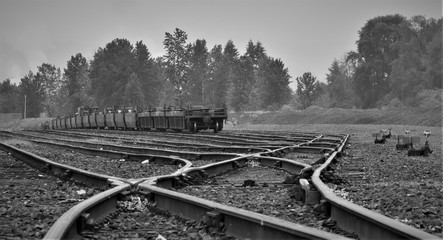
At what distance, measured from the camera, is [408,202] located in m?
4.25

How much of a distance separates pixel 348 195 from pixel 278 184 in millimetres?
1113

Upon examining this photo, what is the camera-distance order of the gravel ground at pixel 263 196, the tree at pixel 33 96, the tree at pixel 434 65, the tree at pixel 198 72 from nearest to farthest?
the gravel ground at pixel 263 196, the tree at pixel 434 65, the tree at pixel 198 72, the tree at pixel 33 96

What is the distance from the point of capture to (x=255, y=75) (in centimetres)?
8581

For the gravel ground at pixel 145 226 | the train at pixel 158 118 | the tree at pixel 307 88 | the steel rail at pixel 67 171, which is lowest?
the gravel ground at pixel 145 226

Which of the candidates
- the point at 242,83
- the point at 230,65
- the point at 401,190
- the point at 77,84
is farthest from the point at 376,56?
the point at 401,190

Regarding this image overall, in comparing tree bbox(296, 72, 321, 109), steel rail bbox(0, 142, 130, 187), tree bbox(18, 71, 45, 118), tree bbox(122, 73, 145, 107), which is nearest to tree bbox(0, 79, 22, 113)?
tree bbox(18, 71, 45, 118)

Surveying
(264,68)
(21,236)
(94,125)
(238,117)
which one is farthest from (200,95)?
(21,236)

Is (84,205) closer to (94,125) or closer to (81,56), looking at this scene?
(94,125)

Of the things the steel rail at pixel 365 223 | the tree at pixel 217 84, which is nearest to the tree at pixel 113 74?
the tree at pixel 217 84

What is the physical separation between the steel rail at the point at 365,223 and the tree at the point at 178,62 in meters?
77.5

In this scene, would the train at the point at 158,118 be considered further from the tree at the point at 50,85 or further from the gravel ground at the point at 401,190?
the tree at the point at 50,85

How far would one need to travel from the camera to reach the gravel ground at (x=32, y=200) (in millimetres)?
3590

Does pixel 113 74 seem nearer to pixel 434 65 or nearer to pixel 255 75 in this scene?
pixel 255 75

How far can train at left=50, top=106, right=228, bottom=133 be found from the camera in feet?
80.6
